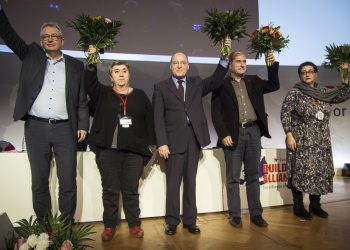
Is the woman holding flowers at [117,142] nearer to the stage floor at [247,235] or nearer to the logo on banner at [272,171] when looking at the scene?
the stage floor at [247,235]

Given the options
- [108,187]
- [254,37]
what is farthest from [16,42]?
[254,37]

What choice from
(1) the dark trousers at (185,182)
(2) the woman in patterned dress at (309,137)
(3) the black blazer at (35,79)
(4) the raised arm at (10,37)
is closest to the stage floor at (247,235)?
(1) the dark trousers at (185,182)

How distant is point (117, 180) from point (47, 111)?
812 mm

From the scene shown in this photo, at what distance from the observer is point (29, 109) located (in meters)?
2.54

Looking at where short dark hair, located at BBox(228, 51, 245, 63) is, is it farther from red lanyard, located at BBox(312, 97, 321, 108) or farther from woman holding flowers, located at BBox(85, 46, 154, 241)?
woman holding flowers, located at BBox(85, 46, 154, 241)

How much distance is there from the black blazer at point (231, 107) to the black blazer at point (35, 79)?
4.02 feet

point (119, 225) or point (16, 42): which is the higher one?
point (16, 42)

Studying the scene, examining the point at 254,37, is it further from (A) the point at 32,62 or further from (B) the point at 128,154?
(A) the point at 32,62

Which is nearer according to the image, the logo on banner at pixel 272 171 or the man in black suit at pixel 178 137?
the man in black suit at pixel 178 137

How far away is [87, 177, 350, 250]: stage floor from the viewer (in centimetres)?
247

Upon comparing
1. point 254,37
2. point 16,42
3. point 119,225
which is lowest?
point 119,225

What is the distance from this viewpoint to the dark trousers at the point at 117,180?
2711 mm

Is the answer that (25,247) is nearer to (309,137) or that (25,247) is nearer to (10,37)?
(10,37)

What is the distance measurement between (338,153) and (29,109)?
627 centimetres
